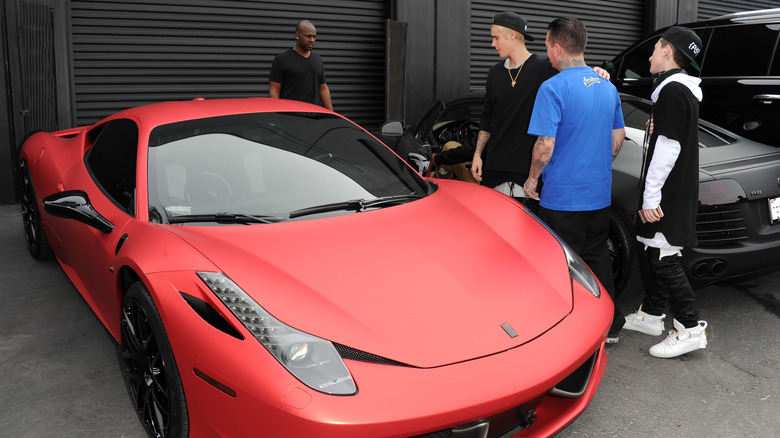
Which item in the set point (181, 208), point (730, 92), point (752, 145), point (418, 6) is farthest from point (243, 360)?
point (418, 6)

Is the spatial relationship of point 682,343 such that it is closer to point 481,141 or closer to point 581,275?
point 581,275

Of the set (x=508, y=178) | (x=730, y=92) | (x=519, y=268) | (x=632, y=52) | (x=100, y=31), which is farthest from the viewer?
(x=100, y=31)

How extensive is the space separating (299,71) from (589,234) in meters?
3.61

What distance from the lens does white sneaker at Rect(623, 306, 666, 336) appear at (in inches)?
149

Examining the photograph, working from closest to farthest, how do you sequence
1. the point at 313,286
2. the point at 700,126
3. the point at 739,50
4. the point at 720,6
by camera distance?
1. the point at 313,286
2. the point at 700,126
3. the point at 739,50
4. the point at 720,6

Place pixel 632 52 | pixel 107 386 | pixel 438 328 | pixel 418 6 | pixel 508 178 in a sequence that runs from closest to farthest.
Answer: pixel 438 328, pixel 107 386, pixel 508 178, pixel 632 52, pixel 418 6

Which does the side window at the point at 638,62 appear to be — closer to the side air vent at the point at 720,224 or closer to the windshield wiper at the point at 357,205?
the side air vent at the point at 720,224

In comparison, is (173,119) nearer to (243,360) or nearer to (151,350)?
(151,350)

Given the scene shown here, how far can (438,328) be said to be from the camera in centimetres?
225

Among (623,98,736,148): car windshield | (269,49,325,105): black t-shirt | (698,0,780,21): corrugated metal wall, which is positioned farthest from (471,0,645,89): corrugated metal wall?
(623,98,736,148): car windshield

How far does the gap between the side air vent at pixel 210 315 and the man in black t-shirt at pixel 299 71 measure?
424 cm

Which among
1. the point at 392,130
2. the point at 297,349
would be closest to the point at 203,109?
the point at 392,130

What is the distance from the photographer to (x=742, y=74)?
18.2 ft

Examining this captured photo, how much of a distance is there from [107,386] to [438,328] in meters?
1.87
